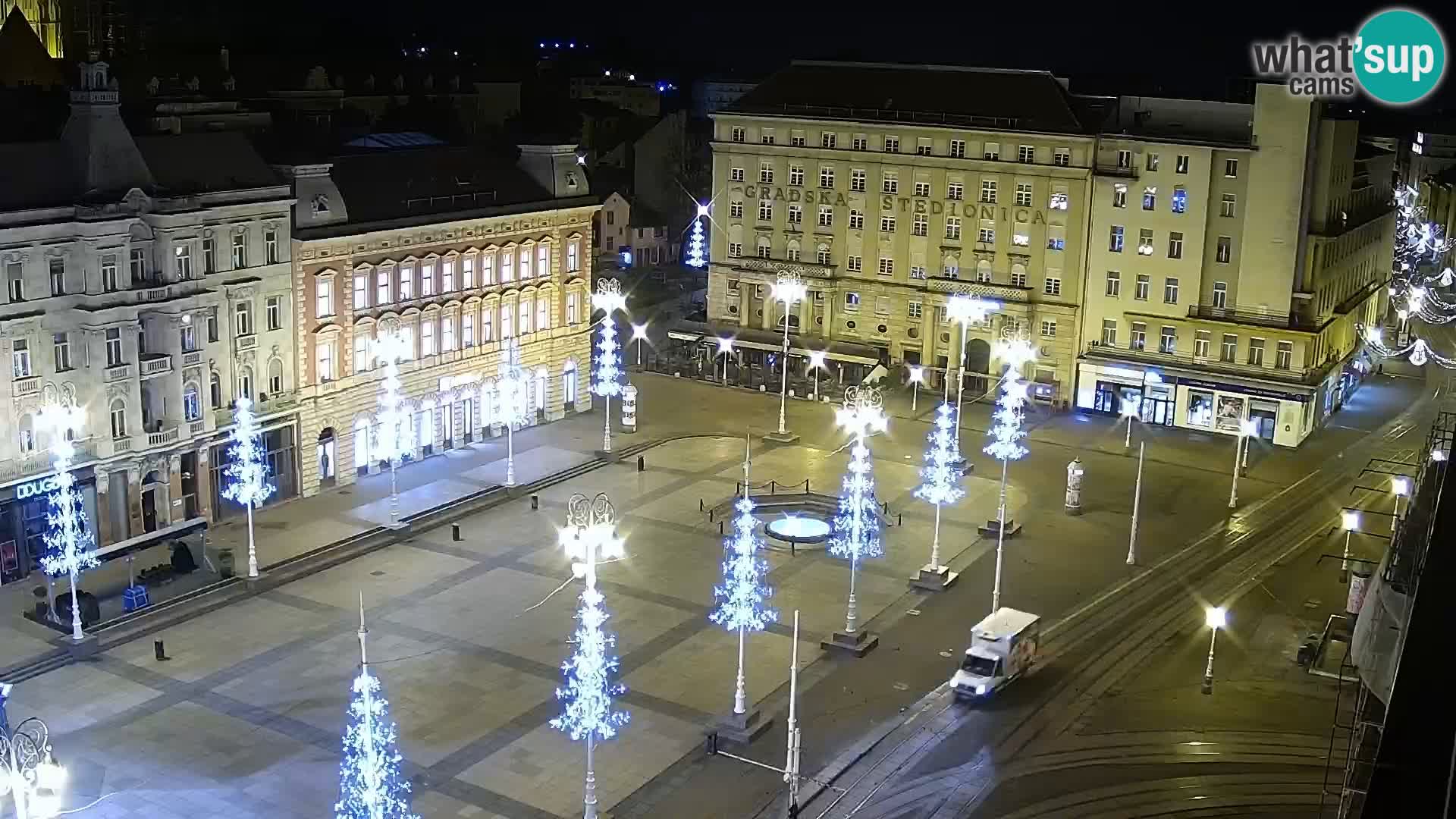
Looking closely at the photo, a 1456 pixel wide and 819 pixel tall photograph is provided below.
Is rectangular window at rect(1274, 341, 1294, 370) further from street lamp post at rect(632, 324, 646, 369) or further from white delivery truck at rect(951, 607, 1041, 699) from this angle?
street lamp post at rect(632, 324, 646, 369)

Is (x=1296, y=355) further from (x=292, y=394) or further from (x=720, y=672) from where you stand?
(x=292, y=394)

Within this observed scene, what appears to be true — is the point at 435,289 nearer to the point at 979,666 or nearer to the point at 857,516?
the point at 857,516

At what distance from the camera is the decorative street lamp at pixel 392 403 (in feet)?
211

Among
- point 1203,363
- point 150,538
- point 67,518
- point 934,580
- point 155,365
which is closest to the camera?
point 67,518

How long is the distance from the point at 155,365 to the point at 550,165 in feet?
91.5

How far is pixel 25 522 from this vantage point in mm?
54938

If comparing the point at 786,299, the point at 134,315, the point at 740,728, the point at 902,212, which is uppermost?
the point at 902,212

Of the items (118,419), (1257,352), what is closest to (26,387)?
(118,419)

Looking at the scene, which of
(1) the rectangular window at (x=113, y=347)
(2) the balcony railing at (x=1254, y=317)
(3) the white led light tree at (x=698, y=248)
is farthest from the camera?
(3) the white led light tree at (x=698, y=248)

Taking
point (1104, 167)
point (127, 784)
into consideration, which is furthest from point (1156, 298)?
point (127, 784)

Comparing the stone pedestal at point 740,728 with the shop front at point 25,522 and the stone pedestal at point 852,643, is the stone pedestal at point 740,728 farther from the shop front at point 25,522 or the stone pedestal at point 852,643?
the shop front at point 25,522

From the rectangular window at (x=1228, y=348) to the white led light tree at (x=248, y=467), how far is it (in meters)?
53.5

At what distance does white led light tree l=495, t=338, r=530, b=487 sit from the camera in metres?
70.5

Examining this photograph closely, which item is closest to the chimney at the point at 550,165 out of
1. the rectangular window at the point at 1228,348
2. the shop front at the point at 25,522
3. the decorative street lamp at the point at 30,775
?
the shop front at the point at 25,522
